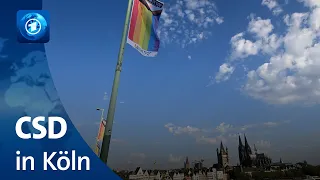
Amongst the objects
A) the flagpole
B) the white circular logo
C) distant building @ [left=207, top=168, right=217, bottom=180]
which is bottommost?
distant building @ [left=207, top=168, right=217, bottom=180]

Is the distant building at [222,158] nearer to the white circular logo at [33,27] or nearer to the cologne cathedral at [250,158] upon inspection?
the cologne cathedral at [250,158]

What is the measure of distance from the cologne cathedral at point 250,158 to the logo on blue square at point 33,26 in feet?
581

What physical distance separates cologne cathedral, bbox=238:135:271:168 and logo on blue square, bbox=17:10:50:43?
177085 millimetres

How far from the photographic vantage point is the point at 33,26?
7.83m

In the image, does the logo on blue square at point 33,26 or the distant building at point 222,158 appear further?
the distant building at point 222,158

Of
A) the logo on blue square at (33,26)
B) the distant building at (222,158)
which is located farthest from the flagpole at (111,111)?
the distant building at (222,158)

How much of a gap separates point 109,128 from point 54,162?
234 centimetres

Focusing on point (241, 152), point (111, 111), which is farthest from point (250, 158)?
point (111, 111)

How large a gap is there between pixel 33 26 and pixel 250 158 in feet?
585

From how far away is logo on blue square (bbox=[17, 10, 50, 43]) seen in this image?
7742 mm

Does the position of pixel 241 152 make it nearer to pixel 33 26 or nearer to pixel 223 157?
pixel 223 157

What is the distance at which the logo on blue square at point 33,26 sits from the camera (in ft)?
25.4

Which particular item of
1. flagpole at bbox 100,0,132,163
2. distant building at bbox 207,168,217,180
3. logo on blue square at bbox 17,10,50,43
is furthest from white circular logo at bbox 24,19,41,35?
distant building at bbox 207,168,217,180

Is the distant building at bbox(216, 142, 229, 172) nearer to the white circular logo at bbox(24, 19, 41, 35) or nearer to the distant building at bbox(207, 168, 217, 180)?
the distant building at bbox(207, 168, 217, 180)
